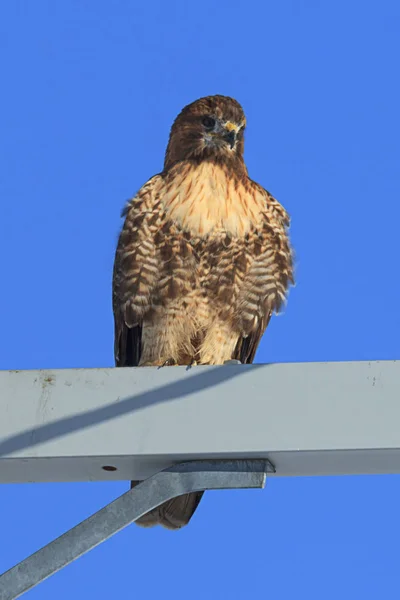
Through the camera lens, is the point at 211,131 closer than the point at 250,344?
No

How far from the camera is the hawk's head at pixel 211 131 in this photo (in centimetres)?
541

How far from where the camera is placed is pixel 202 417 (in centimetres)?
259

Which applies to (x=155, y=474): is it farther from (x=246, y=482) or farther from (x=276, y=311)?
(x=276, y=311)

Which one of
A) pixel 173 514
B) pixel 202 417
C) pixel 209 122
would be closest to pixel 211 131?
pixel 209 122

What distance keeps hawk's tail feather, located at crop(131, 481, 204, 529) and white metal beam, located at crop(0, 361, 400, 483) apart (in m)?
1.17

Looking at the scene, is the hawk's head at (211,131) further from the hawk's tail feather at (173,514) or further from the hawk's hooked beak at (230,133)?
the hawk's tail feather at (173,514)

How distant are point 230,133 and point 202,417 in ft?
9.98

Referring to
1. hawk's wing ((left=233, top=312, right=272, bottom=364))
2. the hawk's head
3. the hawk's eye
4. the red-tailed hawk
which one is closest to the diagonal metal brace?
the red-tailed hawk

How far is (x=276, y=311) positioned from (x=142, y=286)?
63cm

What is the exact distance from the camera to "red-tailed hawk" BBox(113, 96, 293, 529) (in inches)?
195

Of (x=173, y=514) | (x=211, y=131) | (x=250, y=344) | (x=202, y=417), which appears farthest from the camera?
(x=211, y=131)

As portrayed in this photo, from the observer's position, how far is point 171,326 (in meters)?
5.08

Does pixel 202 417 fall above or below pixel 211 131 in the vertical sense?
below

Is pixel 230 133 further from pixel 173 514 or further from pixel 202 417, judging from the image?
pixel 202 417
